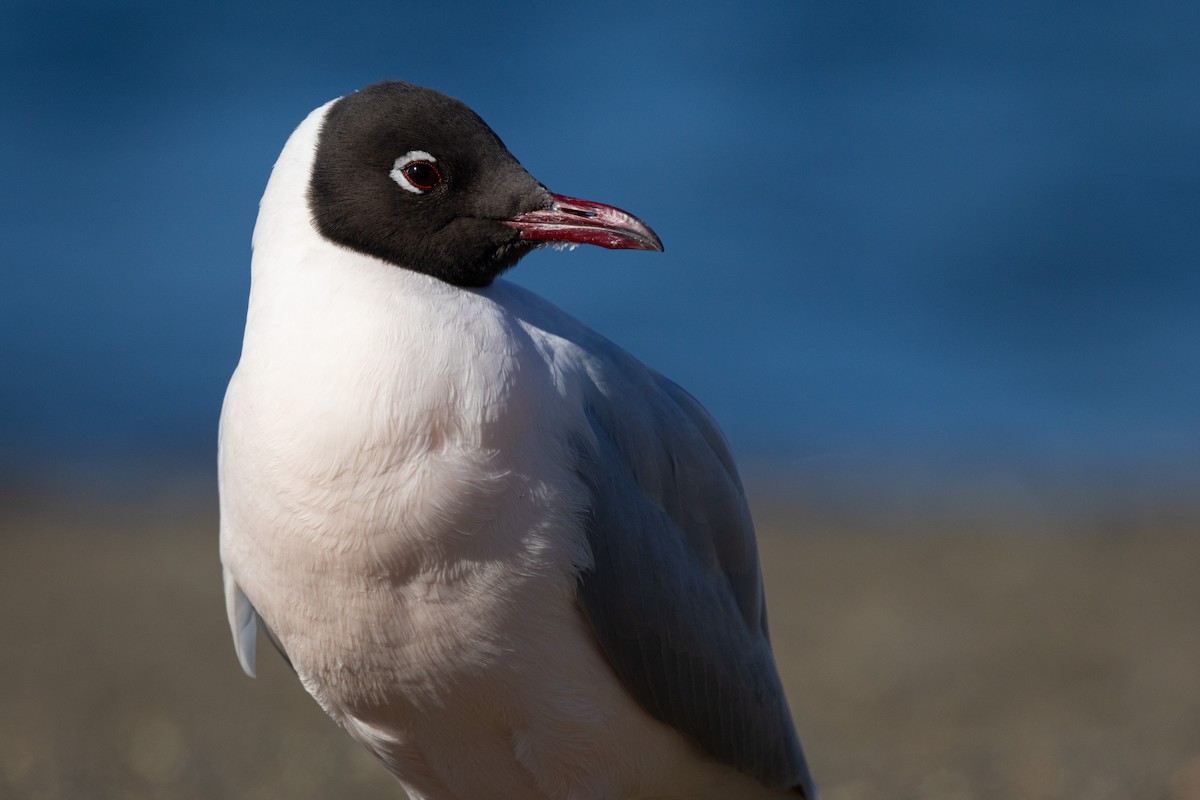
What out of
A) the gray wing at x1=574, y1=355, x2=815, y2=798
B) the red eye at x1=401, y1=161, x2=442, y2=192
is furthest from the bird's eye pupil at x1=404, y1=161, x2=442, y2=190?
the gray wing at x1=574, y1=355, x2=815, y2=798

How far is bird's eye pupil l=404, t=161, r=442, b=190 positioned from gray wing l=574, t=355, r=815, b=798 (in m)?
0.70

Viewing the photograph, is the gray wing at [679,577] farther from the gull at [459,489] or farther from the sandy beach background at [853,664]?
the sandy beach background at [853,664]

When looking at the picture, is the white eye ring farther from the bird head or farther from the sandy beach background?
the sandy beach background

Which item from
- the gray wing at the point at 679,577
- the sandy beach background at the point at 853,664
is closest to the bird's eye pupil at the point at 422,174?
the gray wing at the point at 679,577

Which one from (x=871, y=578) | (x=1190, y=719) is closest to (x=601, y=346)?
(x=1190, y=719)

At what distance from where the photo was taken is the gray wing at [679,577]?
160 inches

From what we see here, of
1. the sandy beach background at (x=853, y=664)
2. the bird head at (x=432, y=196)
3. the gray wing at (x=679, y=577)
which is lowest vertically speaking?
the sandy beach background at (x=853, y=664)

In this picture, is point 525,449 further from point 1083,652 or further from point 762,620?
point 1083,652

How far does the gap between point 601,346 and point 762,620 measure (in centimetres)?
112

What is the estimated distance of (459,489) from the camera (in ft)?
12.1

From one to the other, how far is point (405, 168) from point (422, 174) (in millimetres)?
47

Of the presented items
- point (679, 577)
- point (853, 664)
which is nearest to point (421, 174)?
point (679, 577)

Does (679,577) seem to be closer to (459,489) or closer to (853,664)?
(459,489)

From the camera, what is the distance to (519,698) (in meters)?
3.98
